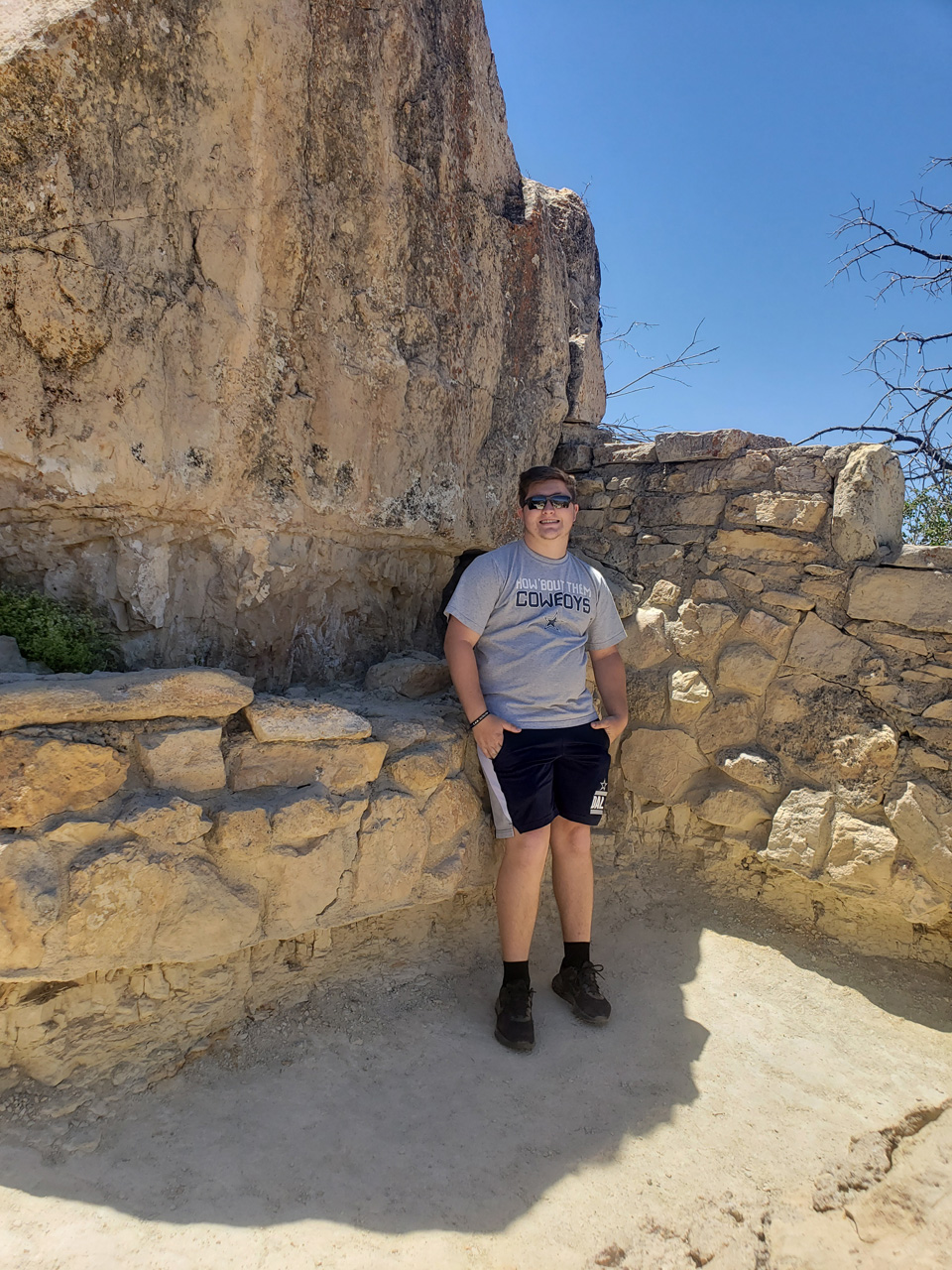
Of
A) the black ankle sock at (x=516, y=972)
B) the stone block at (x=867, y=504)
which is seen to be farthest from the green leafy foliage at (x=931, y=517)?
the black ankle sock at (x=516, y=972)

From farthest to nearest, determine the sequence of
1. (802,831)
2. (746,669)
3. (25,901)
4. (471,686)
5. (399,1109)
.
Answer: (746,669) < (802,831) < (471,686) < (399,1109) < (25,901)

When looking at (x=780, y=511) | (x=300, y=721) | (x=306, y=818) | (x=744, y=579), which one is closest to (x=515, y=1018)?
(x=306, y=818)

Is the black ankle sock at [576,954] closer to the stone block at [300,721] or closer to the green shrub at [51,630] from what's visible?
the stone block at [300,721]

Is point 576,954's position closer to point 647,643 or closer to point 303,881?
point 303,881

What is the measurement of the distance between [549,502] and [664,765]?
4.08 feet

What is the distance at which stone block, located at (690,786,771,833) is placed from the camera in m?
3.07

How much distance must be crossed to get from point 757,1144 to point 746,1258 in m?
0.33

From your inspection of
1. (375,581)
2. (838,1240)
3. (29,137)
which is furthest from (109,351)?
(838,1240)

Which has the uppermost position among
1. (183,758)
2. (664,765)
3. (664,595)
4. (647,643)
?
(664,595)

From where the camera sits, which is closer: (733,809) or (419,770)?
(419,770)

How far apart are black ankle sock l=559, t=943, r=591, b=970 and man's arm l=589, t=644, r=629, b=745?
714 mm

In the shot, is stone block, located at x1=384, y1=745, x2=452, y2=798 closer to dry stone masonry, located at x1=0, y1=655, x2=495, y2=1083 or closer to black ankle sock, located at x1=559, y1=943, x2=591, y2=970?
dry stone masonry, located at x1=0, y1=655, x2=495, y2=1083

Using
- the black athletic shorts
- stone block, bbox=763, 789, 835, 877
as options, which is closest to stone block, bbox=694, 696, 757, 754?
stone block, bbox=763, 789, 835, 877

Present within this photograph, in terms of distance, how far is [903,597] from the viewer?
292 centimetres
